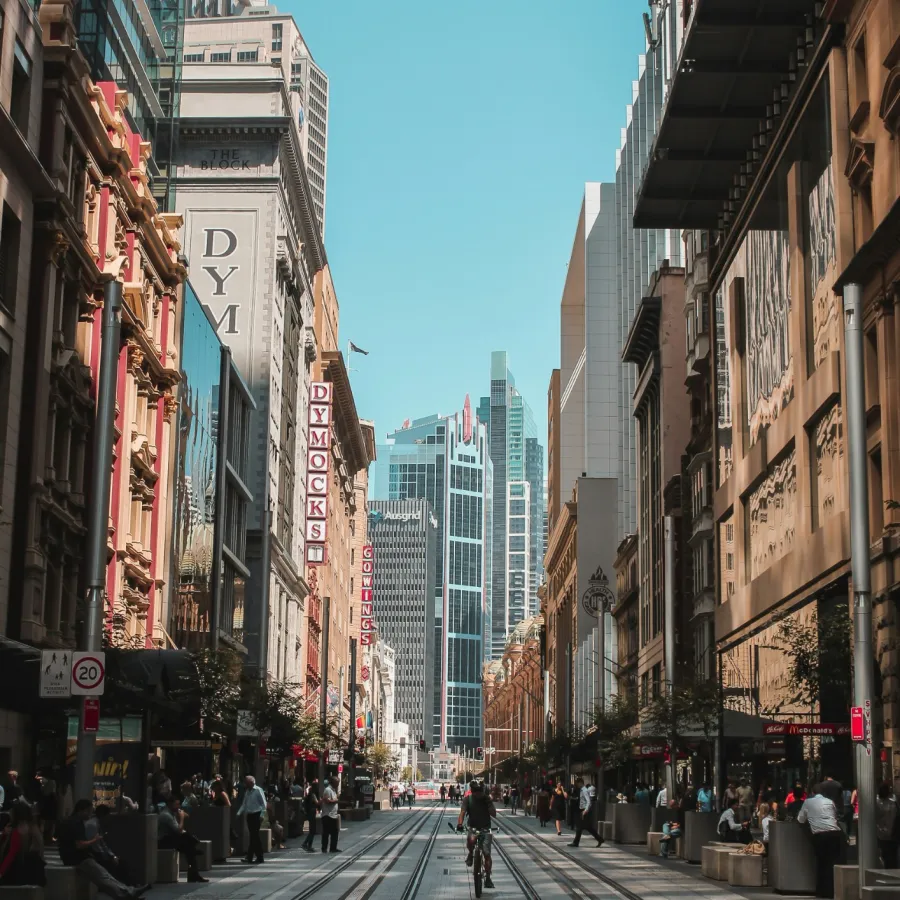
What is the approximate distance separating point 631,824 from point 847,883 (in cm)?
2552

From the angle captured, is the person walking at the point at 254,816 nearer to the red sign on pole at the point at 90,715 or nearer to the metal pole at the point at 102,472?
the metal pole at the point at 102,472

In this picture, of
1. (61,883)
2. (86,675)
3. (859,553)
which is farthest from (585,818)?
(61,883)

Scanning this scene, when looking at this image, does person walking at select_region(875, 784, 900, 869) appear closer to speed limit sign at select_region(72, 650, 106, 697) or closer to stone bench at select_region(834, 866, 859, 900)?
stone bench at select_region(834, 866, 859, 900)

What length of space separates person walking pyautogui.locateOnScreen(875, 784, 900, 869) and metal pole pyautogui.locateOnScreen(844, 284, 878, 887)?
13.7 feet

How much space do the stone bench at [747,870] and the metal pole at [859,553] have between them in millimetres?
4801

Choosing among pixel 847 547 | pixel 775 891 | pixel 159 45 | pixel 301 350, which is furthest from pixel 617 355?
pixel 775 891

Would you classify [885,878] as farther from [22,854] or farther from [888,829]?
[22,854]

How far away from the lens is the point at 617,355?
13450cm

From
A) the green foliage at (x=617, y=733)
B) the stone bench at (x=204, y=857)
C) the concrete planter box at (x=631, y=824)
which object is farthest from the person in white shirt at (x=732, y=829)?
the green foliage at (x=617, y=733)

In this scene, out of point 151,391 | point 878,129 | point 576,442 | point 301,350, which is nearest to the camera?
point 878,129

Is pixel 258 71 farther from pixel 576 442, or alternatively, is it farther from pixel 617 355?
pixel 576 442

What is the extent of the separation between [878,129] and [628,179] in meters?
92.2

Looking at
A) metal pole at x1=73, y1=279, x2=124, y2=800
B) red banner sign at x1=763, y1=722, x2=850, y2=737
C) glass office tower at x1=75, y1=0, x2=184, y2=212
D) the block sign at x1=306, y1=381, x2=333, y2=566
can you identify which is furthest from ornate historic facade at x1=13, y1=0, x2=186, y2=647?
the block sign at x1=306, y1=381, x2=333, y2=566

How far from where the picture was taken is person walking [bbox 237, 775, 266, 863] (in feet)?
109
